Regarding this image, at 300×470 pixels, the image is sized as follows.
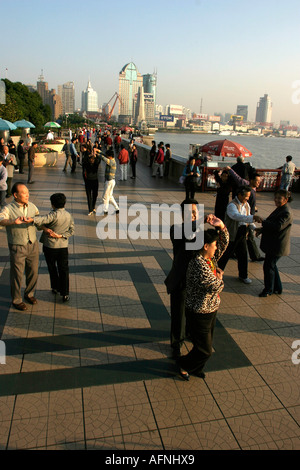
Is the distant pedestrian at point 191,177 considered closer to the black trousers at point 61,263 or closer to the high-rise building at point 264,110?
the black trousers at point 61,263

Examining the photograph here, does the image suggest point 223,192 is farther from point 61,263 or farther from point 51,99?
point 51,99

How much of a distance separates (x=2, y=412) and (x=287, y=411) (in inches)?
96.1

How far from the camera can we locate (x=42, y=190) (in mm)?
11773

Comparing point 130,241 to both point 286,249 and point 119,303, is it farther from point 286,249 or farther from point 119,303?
point 286,249

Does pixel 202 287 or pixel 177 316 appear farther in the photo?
pixel 177 316

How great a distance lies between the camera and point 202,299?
3100mm

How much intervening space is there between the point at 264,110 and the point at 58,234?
168574 mm

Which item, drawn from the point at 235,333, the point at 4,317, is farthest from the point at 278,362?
the point at 4,317

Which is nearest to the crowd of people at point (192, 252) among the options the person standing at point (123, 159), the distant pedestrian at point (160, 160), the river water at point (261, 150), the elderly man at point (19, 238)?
the elderly man at point (19, 238)

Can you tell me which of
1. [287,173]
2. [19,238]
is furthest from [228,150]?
[19,238]

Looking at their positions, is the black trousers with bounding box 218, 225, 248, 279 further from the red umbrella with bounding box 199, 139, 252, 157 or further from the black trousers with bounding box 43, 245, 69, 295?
the red umbrella with bounding box 199, 139, 252, 157

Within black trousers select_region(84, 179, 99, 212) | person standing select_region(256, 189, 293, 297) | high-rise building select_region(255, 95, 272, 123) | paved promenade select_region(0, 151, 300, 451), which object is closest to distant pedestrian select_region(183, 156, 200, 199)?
black trousers select_region(84, 179, 99, 212)

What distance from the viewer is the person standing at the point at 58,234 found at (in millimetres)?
4465
